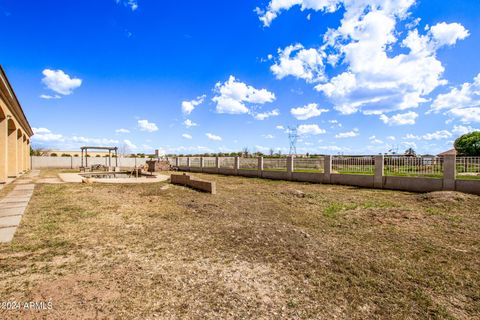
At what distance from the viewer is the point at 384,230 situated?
6.14 metres

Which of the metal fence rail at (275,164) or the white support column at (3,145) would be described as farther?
the metal fence rail at (275,164)

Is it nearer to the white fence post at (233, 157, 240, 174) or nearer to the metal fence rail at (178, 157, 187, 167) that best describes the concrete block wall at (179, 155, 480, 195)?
the white fence post at (233, 157, 240, 174)

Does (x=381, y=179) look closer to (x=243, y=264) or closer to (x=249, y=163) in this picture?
(x=249, y=163)

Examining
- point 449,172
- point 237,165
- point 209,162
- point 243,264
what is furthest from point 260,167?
point 243,264

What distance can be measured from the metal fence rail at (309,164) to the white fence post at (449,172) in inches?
236

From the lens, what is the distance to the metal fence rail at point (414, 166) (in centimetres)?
1168

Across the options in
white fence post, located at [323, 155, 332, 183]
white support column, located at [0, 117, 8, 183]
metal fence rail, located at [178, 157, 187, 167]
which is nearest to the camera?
white support column, located at [0, 117, 8, 183]

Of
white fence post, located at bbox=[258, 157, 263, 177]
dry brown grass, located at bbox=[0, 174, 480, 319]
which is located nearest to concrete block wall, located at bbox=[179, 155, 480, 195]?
white fence post, located at bbox=[258, 157, 263, 177]

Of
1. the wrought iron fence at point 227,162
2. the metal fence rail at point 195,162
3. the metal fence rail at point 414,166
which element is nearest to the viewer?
the metal fence rail at point 414,166

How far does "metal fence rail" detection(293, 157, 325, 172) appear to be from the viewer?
53.6ft

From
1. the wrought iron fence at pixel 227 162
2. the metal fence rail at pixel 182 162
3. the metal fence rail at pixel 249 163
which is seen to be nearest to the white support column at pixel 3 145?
the metal fence rail at pixel 249 163

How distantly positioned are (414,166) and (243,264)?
11.5 metres

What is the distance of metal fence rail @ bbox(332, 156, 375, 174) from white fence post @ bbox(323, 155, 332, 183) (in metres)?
0.24

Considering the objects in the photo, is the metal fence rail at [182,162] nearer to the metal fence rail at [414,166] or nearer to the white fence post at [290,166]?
the white fence post at [290,166]
